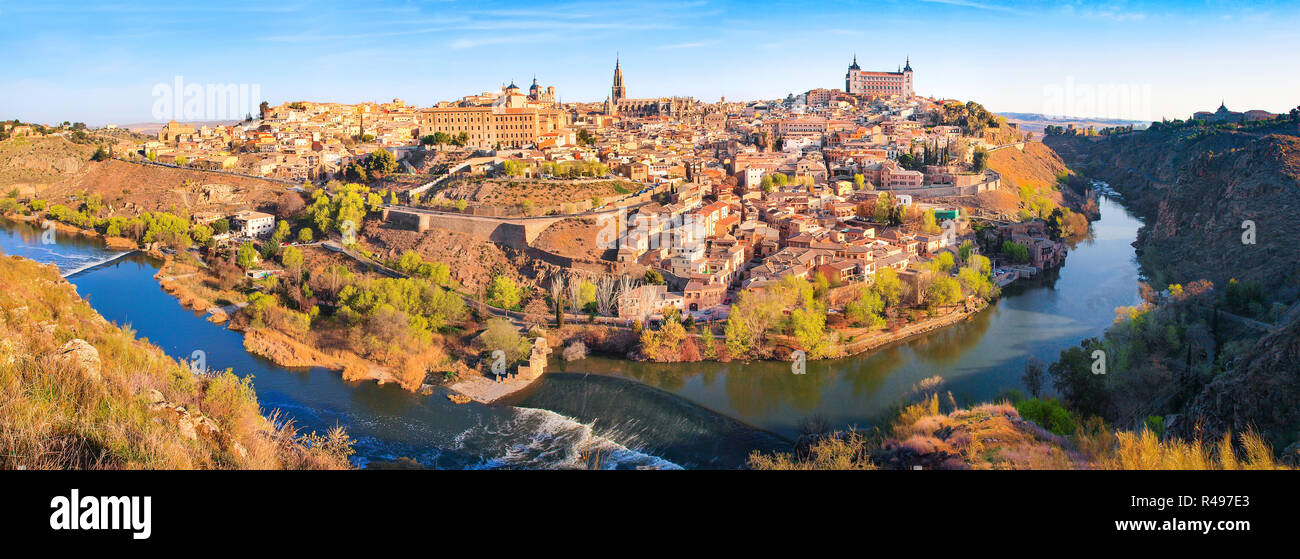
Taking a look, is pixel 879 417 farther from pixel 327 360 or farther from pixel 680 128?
pixel 680 128

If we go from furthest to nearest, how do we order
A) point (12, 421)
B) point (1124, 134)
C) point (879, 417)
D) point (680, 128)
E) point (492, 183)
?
point (1124, 134)
point (680, 128)
point (492, 183)
point (879, 417)
point (12, 421)

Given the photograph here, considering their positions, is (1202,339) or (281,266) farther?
(281,266)

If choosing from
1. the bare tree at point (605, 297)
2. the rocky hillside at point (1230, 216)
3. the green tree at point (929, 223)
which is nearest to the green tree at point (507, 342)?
the bare tree at point (605, 297)

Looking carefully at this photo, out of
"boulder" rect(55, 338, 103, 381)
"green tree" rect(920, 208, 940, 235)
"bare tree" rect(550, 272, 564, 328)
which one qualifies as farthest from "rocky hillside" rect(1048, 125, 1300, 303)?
"boulder" rect(55, 338, 103, 381)

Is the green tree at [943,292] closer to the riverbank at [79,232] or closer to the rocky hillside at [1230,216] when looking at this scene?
the rocky hillside at [1230,216]

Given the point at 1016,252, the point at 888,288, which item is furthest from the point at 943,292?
the point at 1016,252

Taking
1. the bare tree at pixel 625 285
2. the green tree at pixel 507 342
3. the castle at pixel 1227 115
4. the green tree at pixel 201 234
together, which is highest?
the castle at pixel 1227 115

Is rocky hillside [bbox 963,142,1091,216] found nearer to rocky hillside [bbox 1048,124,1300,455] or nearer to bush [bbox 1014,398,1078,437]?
rocky hillside [bbox 1048,124,1300,455]

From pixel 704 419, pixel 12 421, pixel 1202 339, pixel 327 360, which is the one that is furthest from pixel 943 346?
pixel 12 421
